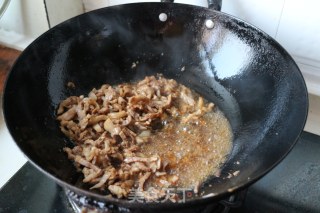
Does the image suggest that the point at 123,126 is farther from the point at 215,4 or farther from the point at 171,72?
the point at 215,4

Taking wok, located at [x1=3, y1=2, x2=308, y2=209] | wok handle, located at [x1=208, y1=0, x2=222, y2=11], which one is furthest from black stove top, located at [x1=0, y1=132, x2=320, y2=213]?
wok handle, located at [x1=208, y1=0, x2=222, y2=11]

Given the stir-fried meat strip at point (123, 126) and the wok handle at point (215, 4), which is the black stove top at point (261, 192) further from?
the wok handle at point (215, 4)

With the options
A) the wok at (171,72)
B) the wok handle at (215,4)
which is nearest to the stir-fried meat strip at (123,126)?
the wok at (171,72)

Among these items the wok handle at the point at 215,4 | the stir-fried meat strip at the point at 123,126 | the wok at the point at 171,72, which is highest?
the wok handle at the point at 215,4

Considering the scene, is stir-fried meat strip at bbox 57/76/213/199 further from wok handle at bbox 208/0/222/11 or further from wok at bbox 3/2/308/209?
wok handle at bbox 208/0/222/11

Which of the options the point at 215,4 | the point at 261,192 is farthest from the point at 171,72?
the point at 261,192

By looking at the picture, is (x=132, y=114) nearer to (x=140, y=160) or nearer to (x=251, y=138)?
(x=140, y=160)

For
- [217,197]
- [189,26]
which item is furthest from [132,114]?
[217,197]
